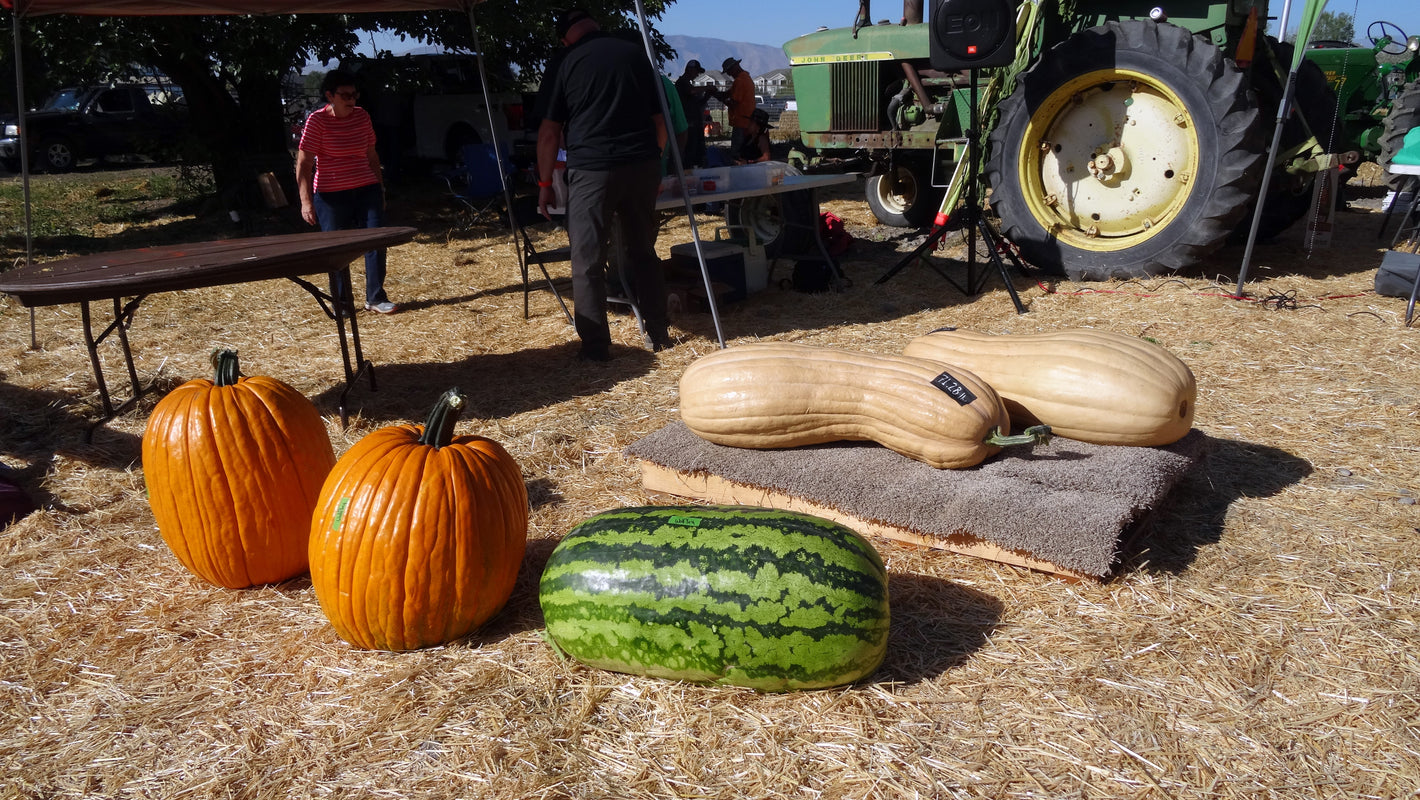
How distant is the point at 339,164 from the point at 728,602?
529cm

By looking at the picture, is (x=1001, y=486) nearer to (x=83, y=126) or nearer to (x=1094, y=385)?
(x=1094, y=385)

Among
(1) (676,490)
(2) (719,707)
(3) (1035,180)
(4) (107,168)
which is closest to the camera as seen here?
(2) (719,707)

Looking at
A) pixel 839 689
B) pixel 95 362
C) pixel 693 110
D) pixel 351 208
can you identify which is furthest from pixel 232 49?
pixel 839 689

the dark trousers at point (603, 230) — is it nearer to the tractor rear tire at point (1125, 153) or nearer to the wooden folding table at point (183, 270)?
the wooden folding table at point (183, 270)

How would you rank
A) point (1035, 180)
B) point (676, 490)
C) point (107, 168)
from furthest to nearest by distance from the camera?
point (107, 168) → point (1035, 180) → point (676, 490)

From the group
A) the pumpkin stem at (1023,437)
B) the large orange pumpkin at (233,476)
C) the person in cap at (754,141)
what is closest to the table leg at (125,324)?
the large orange pumpkin at (233,476)

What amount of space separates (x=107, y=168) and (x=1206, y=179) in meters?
23.5

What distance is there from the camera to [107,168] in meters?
21.2

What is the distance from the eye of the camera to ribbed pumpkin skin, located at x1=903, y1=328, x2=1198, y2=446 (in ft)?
9.82

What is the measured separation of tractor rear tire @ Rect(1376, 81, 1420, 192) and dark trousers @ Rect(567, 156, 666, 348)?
7.77 metres

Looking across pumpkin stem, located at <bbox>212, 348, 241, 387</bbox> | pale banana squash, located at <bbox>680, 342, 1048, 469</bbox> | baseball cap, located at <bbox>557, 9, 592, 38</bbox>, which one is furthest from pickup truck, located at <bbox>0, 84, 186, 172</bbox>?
pale banana squash, located at <bbox>680, 342, 1048, 469</bbox>

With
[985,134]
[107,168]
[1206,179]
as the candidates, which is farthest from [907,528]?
[107,168]

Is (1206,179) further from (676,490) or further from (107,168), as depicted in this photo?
(107,168)

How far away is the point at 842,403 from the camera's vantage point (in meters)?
3.12
